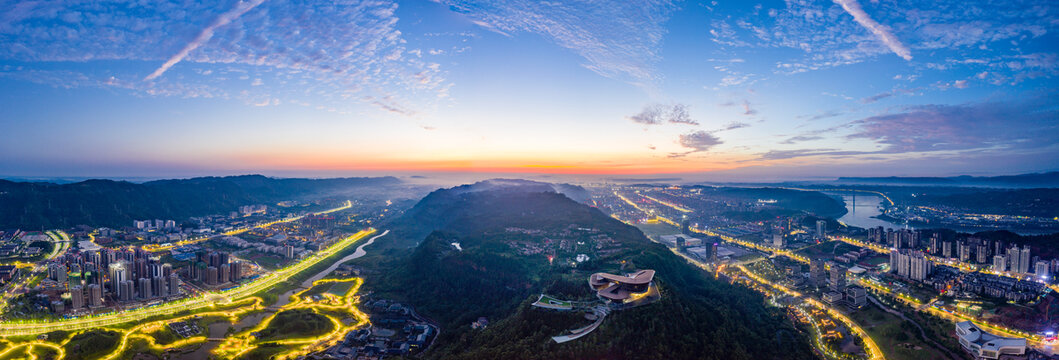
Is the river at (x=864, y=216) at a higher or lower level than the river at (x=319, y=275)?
higher

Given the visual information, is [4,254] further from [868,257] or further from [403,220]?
[868,257]

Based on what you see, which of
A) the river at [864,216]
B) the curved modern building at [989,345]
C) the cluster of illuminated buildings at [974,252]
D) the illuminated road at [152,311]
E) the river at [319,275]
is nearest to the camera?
the curved modern building at [989,345]

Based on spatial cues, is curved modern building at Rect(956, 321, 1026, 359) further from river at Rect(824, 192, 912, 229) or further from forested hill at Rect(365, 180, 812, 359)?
river at Rect(824, 192, 912, 229)

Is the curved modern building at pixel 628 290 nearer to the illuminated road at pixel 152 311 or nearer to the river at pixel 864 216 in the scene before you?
the illuminated road at pixel 152 311

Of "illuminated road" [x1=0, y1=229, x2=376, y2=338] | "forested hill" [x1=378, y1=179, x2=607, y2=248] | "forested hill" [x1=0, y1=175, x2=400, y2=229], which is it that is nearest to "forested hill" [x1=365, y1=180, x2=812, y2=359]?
"forested hill" [x1=378, y1=179, x2=607, y2=248]

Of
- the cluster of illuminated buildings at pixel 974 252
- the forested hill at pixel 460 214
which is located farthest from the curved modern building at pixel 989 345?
the forested hill at pixel 460 214

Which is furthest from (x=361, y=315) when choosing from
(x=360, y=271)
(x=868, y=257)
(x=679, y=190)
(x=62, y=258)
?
(x=679, y=190)

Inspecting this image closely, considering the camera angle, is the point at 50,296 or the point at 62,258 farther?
the point at 62,258
